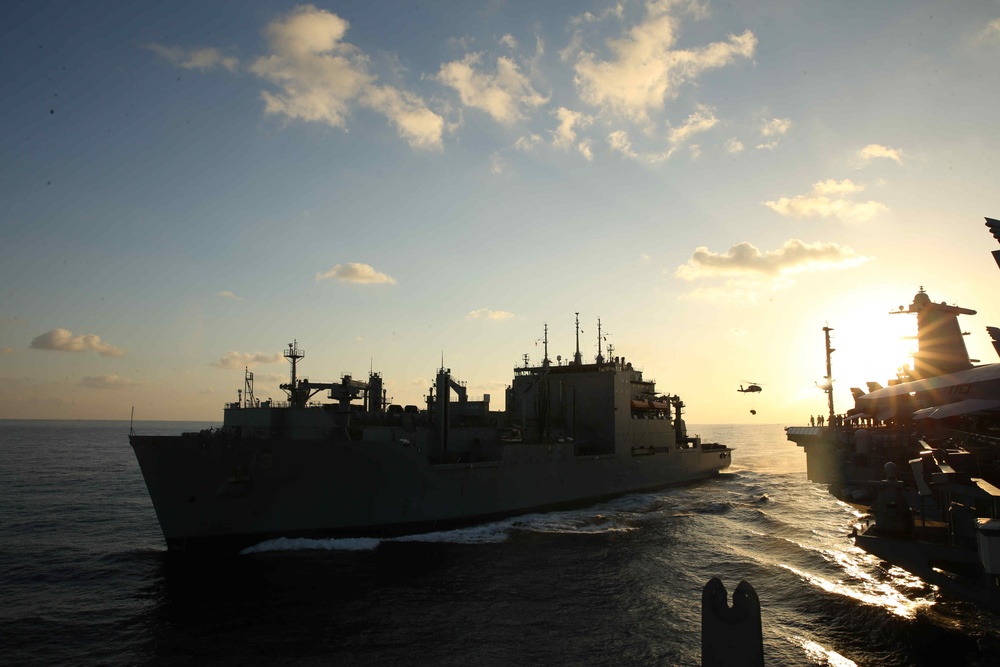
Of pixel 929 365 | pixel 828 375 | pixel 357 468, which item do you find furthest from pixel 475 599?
pixel 828 375

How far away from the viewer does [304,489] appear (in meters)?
20.1

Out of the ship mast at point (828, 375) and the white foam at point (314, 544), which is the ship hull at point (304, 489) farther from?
the ship mast at point (828, 375)

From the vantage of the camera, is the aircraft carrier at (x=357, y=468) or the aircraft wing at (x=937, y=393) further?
the aircraft wing at (x=937, y=393)

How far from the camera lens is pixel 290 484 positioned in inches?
782

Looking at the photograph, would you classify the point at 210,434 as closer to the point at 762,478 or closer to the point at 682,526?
the point at 682,526

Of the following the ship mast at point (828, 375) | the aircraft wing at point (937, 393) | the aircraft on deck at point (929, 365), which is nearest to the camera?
the aircraft wing at point (937, 393)

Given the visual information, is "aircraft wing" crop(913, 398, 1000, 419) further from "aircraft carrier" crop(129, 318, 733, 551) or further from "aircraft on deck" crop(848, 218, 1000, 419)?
"aircraft carrier" crop(129, 318, 733, 551)

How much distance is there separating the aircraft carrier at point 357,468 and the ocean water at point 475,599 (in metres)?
0.88

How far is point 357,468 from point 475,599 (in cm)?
745

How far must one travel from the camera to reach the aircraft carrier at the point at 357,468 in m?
19.1

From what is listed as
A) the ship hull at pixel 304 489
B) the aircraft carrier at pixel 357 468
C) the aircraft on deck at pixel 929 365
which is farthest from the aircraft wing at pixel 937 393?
the ship hull at pixel 304 489

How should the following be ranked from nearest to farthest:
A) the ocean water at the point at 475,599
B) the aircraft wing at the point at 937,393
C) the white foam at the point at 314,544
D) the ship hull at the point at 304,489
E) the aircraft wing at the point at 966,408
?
the ocean water at the point at 475,599 → the ship hull at the point at 304,489 → the white foam at the point at 314,544 → the aircraft wing at the point at 966,408 → the aircraft wing at the point at 937,393

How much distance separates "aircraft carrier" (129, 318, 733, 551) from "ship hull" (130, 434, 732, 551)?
0.04 metres

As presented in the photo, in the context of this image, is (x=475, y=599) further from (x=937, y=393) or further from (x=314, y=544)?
(x=937, y=393)
